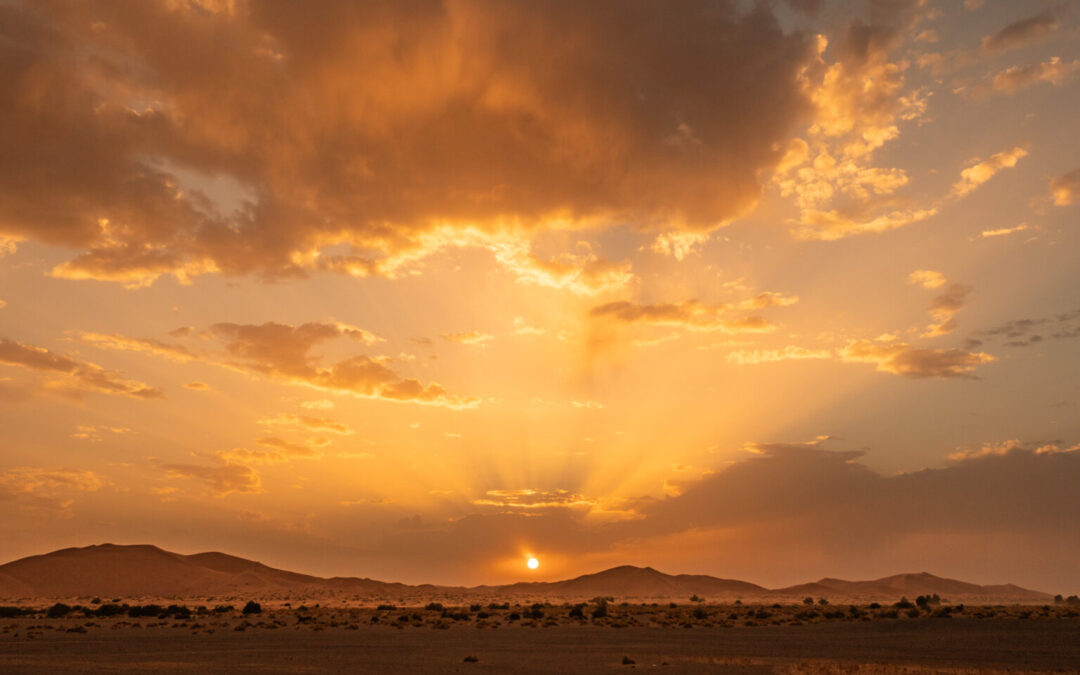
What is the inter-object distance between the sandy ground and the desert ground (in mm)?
65

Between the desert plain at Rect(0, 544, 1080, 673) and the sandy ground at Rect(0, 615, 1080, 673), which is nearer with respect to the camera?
the sandy ground at Rect(0, 615, 1080, 673)

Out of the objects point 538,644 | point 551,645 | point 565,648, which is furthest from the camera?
point 538,644

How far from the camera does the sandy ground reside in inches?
1103

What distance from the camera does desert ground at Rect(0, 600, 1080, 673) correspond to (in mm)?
28266

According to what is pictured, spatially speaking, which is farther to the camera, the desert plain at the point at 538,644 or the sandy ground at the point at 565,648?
the desert plain at the point at 538,644

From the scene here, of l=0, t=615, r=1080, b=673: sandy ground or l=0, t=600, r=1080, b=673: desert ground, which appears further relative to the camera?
l=0, t=600, r=1080, b=673: desert ground

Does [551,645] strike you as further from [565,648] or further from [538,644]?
[565,648]

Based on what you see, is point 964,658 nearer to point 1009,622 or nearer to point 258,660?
point 1009,622

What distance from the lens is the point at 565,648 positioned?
35438 mm

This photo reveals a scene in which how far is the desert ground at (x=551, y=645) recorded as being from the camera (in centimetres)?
2827

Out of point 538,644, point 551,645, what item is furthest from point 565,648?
point 538,644

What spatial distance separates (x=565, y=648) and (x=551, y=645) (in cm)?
167

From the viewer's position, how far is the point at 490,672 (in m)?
26.7

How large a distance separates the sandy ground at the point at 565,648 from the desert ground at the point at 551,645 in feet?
0.21
